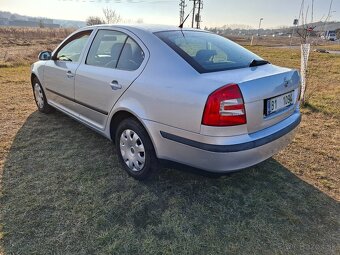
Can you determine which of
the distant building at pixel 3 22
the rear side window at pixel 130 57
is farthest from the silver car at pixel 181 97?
the distant building at pixel 3 22

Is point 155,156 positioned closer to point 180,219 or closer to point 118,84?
point 180,219

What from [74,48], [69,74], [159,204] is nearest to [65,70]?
[69,74]

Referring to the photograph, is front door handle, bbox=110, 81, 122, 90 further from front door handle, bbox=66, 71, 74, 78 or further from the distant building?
the distant building

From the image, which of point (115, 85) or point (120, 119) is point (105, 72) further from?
point (120, 119)

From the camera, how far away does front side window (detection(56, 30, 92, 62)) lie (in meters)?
3.62

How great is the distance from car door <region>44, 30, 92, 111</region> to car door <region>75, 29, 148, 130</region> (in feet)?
0.71

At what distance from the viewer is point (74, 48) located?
12.6ft

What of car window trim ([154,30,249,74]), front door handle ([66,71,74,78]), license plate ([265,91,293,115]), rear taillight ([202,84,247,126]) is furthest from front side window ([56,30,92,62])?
license plate ([265,91,293,115])

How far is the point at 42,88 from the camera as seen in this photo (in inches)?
183

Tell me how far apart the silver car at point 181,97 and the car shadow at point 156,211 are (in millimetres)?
280

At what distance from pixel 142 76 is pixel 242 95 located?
97cm

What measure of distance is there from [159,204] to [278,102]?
4.66 feet

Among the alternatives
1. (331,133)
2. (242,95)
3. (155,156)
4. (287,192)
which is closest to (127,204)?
(155,156)

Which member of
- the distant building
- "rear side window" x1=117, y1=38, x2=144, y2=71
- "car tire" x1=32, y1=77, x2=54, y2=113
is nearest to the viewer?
"rear side window" x1=117, y1=38, x2=144, y2=71
